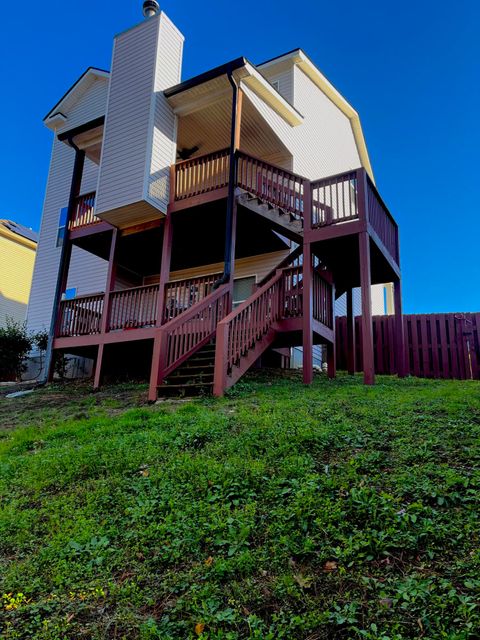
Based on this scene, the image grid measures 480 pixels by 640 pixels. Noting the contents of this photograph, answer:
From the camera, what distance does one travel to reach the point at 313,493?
368cm

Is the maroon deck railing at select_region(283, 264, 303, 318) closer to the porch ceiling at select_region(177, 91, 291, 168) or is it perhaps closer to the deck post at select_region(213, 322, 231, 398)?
the deck post at select_region(213, 322, 231, 398)

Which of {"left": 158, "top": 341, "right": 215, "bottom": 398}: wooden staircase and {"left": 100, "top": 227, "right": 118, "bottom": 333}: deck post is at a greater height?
{"left": 100, "top": 227, "right": 118, "bottom": 333}: deck post

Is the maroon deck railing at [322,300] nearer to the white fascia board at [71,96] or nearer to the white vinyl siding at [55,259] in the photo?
the white vinyl siding at [55,259]

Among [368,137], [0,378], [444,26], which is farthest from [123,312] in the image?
[444,26]

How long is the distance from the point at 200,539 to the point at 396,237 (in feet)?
34.1

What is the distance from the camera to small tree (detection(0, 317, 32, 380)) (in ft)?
49.9

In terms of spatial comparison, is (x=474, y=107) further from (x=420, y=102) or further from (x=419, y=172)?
(x=419, y=172)

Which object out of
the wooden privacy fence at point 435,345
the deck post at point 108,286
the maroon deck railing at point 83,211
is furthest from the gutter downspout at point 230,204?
the wooden privacy fence at point 435,345

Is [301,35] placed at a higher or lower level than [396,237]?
higher

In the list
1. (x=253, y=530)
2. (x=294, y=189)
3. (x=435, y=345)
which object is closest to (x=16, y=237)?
(x=294, y=189)

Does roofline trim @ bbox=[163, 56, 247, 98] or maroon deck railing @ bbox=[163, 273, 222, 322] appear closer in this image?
maroon deck railing @ bbox=[163, 273, 222, 322]

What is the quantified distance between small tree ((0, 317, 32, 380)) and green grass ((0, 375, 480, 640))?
34.1 ft

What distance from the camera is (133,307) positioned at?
12391 mm

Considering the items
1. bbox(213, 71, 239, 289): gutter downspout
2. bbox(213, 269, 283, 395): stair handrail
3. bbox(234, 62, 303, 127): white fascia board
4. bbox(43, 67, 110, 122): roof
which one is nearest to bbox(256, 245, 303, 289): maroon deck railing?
bbox(213, 71, 239, 289): gutter downspout
